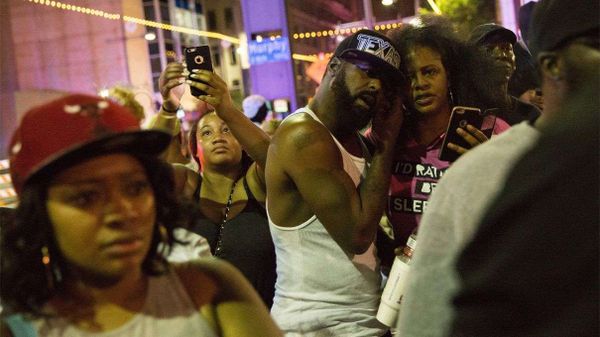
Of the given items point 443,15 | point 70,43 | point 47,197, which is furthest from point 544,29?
point 70,43

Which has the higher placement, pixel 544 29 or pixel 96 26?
pixel 96 26

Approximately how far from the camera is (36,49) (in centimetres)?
2361

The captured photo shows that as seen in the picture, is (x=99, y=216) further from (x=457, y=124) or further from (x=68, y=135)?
(x=457, y=124)

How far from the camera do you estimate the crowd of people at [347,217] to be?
1.22 meters

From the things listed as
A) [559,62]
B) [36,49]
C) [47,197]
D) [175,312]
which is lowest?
[175,312]

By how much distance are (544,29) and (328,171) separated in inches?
57.5

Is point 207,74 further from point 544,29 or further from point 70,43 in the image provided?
point 70,43

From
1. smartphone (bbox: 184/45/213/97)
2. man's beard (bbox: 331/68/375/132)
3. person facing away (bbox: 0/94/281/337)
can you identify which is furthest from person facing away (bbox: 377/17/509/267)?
person facing away (bbox: 0/94/281/337)

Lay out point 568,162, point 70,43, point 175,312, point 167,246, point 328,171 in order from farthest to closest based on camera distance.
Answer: point 70,43 → point 328,171 → point 167,246 → point 175,312 → point 568,162

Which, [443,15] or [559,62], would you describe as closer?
[559,62]

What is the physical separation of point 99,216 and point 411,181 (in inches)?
69.0

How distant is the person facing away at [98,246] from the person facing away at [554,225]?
0.65 m

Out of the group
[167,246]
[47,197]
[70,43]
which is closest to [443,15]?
[167,246]

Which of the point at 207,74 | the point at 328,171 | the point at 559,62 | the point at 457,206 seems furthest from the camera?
the point at 207,74
